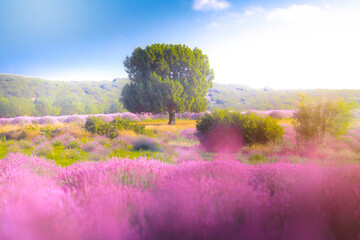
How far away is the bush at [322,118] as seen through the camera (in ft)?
26.7

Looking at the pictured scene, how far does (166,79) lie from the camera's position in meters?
21.4

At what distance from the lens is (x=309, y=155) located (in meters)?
6.86

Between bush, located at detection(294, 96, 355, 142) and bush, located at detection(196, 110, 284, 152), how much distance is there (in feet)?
3.47

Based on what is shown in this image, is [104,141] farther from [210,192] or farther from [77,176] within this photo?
[210,192]

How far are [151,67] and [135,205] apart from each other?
74.1 feet

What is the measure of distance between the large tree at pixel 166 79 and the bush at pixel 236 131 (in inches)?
465

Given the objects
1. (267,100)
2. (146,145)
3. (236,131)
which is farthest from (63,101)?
(267,100)

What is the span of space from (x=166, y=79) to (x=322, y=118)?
15553 mm

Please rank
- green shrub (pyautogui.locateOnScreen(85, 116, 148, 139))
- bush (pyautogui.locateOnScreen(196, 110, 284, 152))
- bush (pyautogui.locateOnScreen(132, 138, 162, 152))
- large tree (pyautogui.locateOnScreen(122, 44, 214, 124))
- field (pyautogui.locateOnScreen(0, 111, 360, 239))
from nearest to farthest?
field (pyautogui.locateOnScreen(0, 111, 360, 239)), bush (pyautogui.locateOnScreen(132, 138, 162, 152)), bush (pyautogui.locateOnScreen(196, 110, 284, 152)), green shrub (pyautogui.locateOnScreen(85, 116, 148, 139)), large tree (pyautogui.locateOnScreen(122, 44, 214, 124))

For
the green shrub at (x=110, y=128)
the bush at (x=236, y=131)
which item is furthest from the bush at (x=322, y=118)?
the green shrub at (x=110, y=128)

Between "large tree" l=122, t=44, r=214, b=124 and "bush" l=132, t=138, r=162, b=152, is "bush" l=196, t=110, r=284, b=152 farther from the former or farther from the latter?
"large tree" l=122, t=44, r=214, b=124

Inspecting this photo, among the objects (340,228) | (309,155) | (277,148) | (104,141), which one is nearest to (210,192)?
(340,228)

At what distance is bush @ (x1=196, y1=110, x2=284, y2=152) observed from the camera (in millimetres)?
8836

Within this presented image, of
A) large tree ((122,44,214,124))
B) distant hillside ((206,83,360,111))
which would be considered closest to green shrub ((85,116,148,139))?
large tree ((122,44,214,124))
